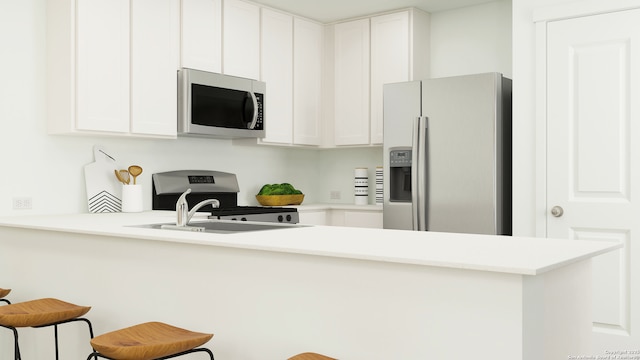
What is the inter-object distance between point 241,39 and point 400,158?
4.78ft

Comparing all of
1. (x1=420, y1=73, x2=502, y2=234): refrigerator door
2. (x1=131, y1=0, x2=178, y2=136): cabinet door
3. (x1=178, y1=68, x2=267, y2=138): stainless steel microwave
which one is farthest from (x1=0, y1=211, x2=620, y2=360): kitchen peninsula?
(x1=420, y1=73, x2=502, y2=234): refrigerator door

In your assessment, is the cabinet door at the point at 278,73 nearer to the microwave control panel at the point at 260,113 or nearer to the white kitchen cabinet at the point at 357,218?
the microwave control panel at the point at 260,113

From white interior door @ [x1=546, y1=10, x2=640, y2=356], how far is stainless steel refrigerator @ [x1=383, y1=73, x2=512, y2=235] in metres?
0.35

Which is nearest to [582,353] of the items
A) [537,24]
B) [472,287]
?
[472,287]

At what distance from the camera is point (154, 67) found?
3891 millimetres

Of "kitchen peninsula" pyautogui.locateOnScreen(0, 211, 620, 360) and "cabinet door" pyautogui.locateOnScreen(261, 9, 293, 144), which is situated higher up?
"cabinet door" pyautogui.locateOnScreen(261, 9, 293, 144)

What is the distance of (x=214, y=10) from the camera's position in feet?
14.1

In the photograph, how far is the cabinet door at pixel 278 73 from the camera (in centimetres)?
471

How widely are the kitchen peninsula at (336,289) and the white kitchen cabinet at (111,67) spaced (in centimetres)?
87

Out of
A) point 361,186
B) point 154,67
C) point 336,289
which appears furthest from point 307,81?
point 336,289

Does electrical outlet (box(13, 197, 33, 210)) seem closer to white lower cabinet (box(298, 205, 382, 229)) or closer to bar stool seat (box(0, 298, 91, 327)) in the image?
bar stool seat (box(0, 298, 91, 327))

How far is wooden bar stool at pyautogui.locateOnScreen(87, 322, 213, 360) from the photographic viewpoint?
1.94 m

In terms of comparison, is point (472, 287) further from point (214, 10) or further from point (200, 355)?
point (214, 10)

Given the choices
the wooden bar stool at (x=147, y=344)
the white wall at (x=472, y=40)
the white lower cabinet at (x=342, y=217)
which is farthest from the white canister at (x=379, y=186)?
the wooden bar stool at (x=147, y=344)
